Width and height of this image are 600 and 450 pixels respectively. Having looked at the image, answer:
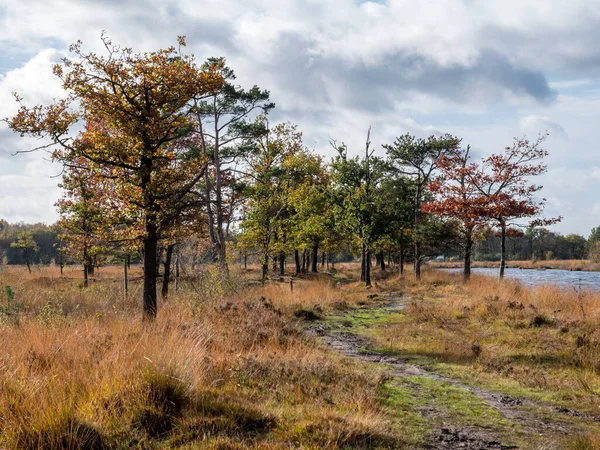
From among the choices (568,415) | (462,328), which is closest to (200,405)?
(568,415)

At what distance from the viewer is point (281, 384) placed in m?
6.10

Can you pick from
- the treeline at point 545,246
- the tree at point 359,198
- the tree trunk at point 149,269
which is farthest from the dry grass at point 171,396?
the treeline at point 545,246

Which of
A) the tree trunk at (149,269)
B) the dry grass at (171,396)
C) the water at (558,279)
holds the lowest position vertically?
the water at (558,279)

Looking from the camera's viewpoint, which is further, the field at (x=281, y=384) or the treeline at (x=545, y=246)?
the treeline at (x=545, y=246)

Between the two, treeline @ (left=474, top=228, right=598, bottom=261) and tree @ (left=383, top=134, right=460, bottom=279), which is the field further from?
treeline @ (left=474, top=228, right=598, bottom=261)

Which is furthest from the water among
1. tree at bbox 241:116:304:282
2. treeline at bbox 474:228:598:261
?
treeline at bbox 474:228:598:261

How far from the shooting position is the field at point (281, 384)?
4.31 meters

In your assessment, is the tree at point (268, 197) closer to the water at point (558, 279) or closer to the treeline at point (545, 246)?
the water at point (558, 279)

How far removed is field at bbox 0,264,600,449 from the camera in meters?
4.31

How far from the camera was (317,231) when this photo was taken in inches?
1245

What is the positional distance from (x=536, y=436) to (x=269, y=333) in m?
5.26

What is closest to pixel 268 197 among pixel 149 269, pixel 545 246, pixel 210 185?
pixel 210 185

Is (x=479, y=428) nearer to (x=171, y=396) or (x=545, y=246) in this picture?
(x=171, y=396)

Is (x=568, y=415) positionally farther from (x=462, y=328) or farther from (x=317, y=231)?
(x=317, y=231)
